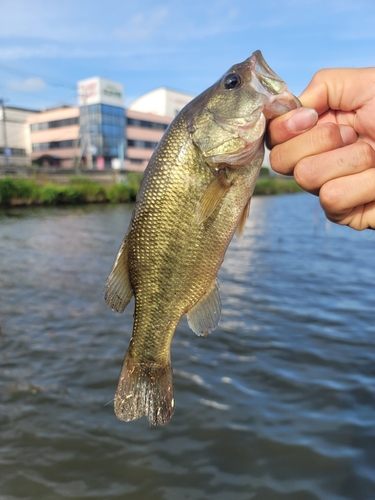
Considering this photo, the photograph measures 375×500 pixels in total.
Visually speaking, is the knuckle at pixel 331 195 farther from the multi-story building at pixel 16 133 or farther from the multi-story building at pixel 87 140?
the multi-story building at pixel 16 133

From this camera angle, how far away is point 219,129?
2391 mm

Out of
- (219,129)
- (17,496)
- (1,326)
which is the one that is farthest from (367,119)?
(1,326)

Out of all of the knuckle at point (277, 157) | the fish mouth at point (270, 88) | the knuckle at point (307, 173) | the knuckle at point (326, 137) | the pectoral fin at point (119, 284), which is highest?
the fish mouth at point (270, 88)

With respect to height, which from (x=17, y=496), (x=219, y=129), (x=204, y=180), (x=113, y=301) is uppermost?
(x=219, y=129)

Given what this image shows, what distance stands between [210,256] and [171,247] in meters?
0.25

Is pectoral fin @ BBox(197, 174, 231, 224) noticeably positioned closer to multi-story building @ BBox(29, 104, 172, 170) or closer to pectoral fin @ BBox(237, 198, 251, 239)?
pectoral fin @ BBox(237, 198, 251, 239)

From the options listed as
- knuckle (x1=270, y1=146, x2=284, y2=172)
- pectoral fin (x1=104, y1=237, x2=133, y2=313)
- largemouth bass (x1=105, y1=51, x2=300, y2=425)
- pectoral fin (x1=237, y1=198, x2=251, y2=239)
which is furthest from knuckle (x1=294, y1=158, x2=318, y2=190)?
pectoral fin (x1=104, y1=237, x2=133, y2=313)

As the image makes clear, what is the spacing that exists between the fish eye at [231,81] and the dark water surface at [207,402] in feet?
13.9

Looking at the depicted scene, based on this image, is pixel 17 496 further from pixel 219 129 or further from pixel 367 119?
pixel 367 119

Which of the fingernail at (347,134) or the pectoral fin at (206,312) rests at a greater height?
the fingernail at (347,134)

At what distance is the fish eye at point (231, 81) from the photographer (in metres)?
2.41

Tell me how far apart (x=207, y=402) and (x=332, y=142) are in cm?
477

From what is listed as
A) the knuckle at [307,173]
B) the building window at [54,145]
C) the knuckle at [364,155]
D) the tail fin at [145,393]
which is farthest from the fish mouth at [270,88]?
the building window at [54,145]

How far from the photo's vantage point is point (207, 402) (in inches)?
239
